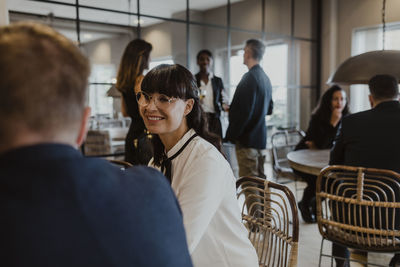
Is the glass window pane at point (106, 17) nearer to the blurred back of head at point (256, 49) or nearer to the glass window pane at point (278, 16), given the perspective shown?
the blurred back of head at point (256, 49)

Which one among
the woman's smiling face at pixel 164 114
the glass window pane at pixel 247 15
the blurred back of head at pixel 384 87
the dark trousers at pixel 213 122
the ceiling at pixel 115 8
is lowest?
the dark trousers at pixel 213 122

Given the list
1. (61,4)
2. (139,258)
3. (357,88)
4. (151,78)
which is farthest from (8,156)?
(357,88)

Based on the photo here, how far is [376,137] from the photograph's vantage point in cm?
201

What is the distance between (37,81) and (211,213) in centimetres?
66

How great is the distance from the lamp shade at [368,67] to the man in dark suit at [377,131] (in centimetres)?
12

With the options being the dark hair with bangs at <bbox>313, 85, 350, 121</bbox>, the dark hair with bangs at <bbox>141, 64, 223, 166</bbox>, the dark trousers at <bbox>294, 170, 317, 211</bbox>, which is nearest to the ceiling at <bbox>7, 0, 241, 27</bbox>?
A: the dark hair with bangs at <bbox>313, 85, 350, 121</bbox>

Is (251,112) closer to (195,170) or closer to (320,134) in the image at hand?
(320,134)

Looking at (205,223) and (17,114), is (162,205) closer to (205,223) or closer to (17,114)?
(17,114)

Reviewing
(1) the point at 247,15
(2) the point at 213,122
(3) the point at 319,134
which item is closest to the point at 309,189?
(3) the point at 319,134

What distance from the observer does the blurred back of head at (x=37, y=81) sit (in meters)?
0.45

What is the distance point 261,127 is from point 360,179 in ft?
4.78

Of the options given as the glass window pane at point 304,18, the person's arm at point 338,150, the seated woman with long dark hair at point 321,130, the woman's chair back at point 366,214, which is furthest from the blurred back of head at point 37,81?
the glass window pane at point 304,18

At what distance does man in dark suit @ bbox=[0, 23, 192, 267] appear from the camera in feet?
1.46

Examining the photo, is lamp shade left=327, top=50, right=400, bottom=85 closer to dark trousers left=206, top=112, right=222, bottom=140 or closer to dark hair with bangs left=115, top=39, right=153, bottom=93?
dark hair with bangs left=115, top=39, right=153, bottom=93
